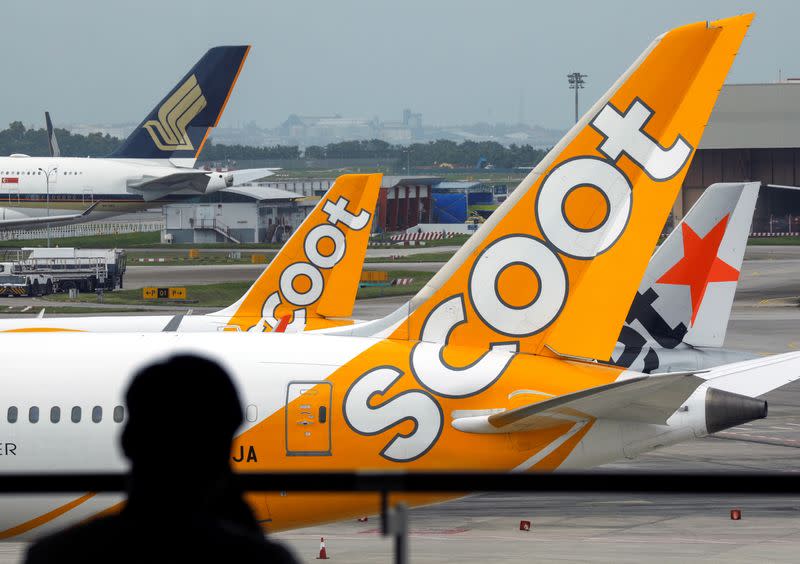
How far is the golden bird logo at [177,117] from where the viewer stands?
94.1 meters

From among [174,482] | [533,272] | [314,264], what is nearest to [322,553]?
[533,272]

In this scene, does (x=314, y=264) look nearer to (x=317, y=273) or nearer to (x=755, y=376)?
(x=317, y=273)

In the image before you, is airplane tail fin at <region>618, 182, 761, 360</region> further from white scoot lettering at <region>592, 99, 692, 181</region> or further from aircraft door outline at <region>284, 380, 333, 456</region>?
aircraft door outline at <region>284, 380, 333, 456</region>

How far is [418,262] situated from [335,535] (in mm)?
78651

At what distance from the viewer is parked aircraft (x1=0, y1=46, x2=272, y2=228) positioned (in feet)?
312

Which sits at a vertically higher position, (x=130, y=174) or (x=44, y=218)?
(x=130, y=174)

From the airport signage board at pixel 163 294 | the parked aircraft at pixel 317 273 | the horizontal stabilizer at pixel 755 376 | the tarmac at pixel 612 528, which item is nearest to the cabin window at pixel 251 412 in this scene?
the tarmac at pixel 612 528

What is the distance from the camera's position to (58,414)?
1555cm

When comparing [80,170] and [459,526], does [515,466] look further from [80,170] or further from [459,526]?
[80,170]

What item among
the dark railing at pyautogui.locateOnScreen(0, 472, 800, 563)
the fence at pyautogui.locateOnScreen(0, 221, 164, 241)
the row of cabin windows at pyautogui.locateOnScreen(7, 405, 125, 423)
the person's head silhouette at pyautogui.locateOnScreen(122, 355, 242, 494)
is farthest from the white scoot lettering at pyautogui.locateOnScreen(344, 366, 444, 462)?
the fence at pyautogui.locateOnScreen(0, 221, 164, 241)

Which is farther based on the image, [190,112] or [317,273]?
[190,112]

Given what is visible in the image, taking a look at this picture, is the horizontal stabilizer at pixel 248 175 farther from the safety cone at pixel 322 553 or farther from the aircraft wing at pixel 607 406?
the aircraft wing at pixel 607 406

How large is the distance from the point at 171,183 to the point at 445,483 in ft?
311

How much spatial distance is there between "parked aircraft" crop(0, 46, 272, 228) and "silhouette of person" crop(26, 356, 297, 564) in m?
91.7
